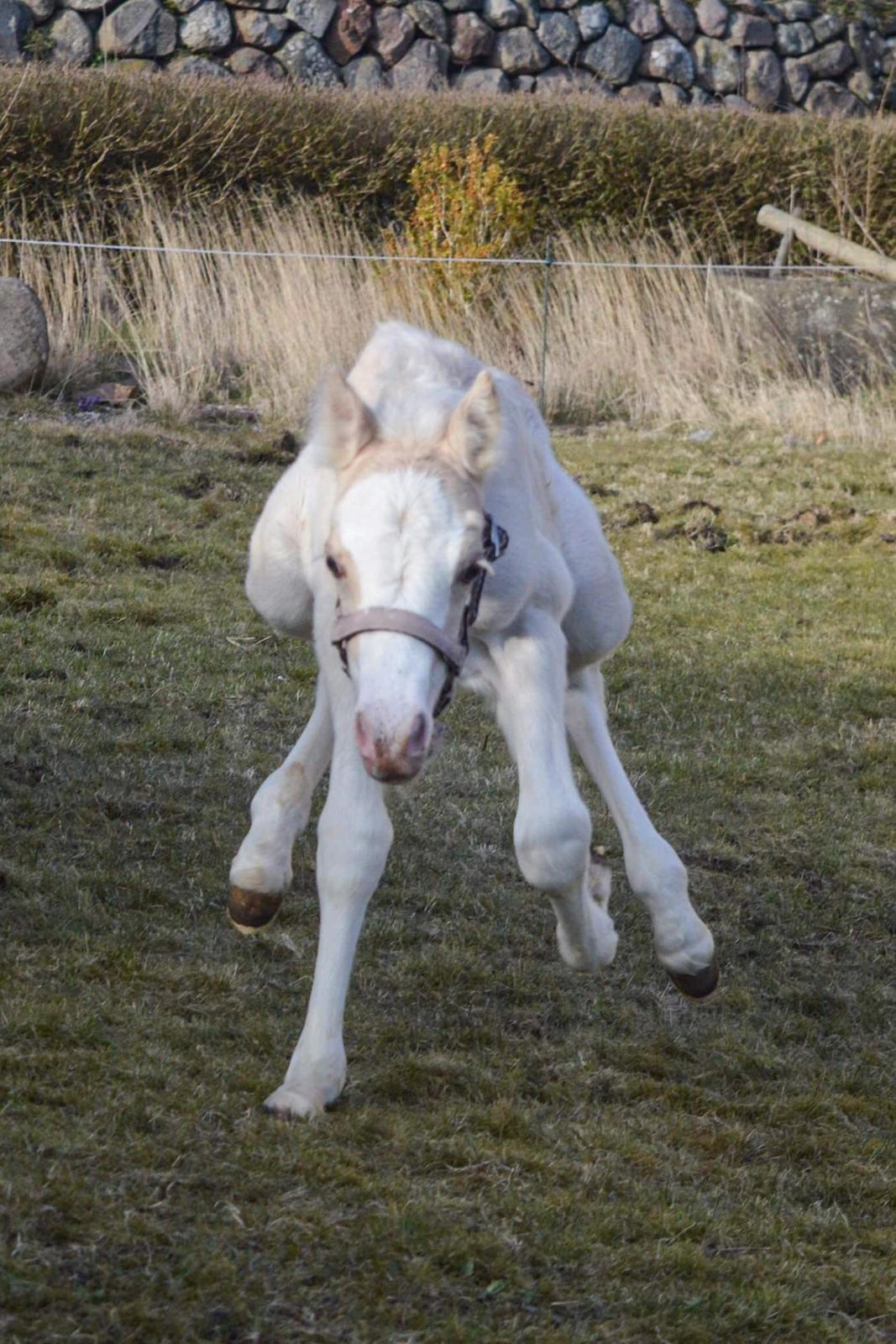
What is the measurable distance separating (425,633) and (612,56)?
66.3 feet

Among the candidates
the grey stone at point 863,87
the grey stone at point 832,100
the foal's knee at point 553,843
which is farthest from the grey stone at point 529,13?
the foal's knee at point 553,843

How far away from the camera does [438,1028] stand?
14.9 feet

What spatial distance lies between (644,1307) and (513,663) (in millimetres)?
1324

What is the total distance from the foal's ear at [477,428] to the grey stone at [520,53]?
1906 cm

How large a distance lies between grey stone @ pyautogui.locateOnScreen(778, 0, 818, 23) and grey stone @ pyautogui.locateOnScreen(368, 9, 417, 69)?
518cm

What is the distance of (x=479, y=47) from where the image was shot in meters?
21.4

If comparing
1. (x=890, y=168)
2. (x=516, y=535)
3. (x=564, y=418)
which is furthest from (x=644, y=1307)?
(x=890, y=168)

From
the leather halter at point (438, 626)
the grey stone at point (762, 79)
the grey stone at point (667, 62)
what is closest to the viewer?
the leather halter at point (438, 626)

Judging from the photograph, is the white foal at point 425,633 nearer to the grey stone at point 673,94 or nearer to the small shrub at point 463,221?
the small shrub at point 463,221

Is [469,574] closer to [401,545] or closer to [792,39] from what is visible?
[401,545]

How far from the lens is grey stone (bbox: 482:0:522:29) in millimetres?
21516

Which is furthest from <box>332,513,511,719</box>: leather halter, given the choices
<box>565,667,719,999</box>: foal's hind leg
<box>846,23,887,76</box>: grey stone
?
<box>846,23,887,76</box>: grey stone

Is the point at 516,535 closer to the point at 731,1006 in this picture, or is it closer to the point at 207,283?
the point at 731,1006

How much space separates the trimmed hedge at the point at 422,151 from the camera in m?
14.5
